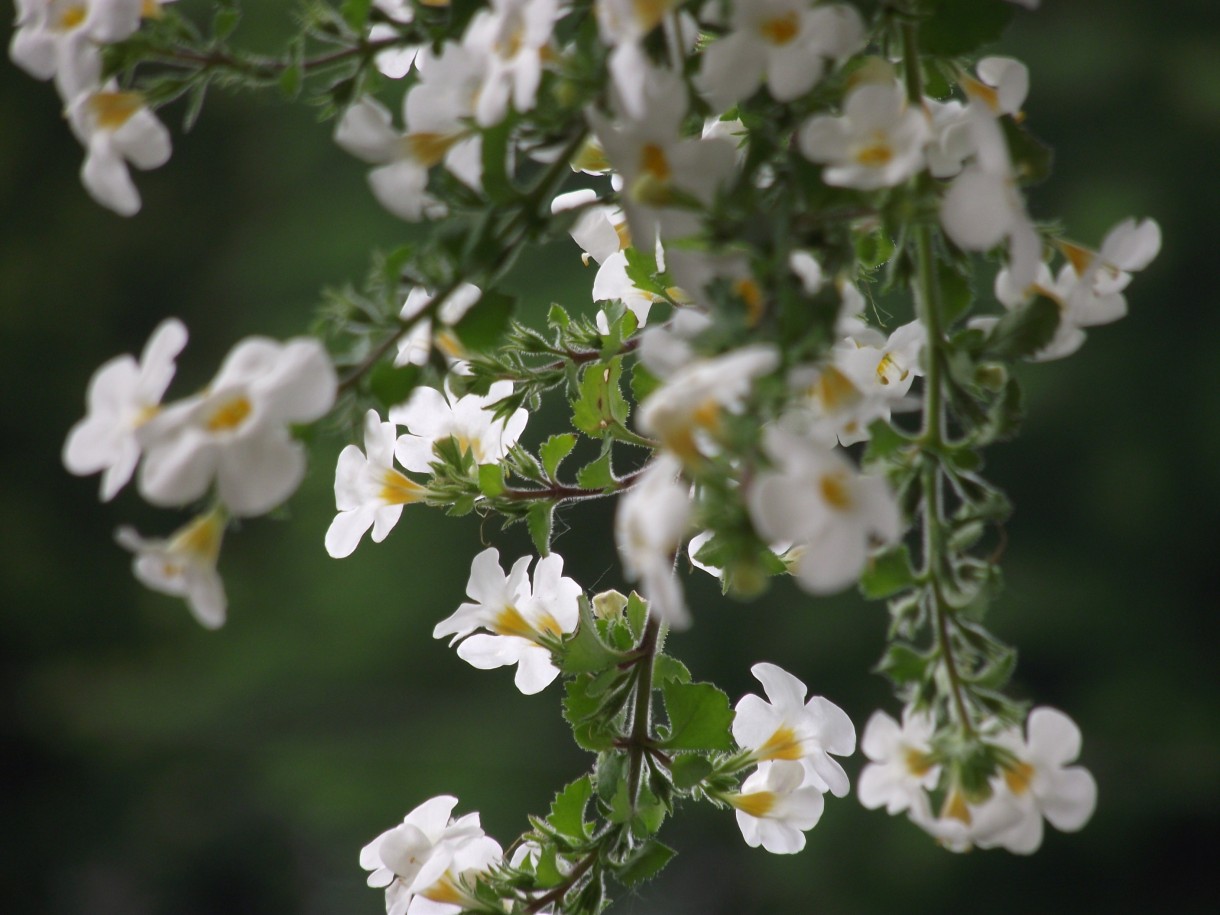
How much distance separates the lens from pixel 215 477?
1.09 ft

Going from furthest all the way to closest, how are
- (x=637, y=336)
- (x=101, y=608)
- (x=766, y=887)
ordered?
(x=101, y=608) < (x=766, y=887) < (x=637, y=336)

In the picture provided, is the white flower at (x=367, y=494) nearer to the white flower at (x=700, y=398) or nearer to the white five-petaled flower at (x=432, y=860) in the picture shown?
the white five-petaled flower at (x=432, y=860)

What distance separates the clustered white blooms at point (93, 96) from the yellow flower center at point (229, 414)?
9 cm

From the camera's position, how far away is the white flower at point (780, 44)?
0.34 metres

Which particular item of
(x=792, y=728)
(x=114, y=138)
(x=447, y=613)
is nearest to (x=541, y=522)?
(x=792, y=728)

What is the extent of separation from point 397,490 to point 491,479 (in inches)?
2.4

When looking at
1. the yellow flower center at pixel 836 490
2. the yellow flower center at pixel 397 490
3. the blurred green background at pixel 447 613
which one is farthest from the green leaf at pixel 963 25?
the blurred green background at pixel 447 613

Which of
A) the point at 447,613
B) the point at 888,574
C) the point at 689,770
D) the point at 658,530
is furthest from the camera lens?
the point at 447,613

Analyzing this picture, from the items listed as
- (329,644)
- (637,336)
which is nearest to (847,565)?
(637,336)

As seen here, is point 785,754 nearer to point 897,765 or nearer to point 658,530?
point 897,765

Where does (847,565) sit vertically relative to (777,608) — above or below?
above

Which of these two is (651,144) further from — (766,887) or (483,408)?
(766,887)

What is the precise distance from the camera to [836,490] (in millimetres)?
299

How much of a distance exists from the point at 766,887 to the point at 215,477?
11.2 feet
